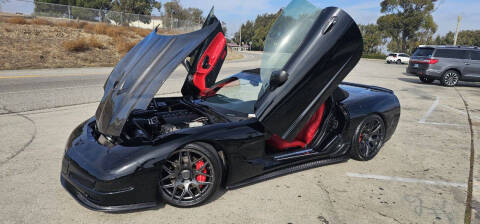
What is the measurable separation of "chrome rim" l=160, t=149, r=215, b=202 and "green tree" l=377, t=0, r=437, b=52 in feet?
204

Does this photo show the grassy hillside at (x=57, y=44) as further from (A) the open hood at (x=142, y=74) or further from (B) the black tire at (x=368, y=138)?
(B) the black tire at (x=368, y=138)

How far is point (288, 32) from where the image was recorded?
319 centimetres

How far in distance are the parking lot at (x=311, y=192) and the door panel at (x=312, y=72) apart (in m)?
0.70

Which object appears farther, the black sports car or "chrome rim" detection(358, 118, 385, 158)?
"chrome rim" detection(358, 118, 385, 158)

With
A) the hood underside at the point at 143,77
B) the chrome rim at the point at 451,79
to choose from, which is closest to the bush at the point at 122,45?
the chrome rim at the point at 451,79

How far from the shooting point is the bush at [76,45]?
1899 cm

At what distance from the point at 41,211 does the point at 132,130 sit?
1.06m

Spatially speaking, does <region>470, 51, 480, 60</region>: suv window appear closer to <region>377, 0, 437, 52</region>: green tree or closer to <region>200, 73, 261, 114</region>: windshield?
<region>200, 73, 261, 114</region>: windshield

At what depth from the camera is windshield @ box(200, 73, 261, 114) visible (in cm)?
369

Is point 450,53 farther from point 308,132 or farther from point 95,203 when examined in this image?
point 95,203

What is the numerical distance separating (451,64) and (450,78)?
0.58m

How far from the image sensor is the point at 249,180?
10.7ft

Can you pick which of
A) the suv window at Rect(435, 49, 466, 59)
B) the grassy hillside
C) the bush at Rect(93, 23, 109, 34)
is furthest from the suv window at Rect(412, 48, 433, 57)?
the bush at Rect(93, 23, 109, 34)

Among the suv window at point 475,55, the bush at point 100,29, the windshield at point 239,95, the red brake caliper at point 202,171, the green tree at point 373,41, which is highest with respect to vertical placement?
the green tree at point 373,41
